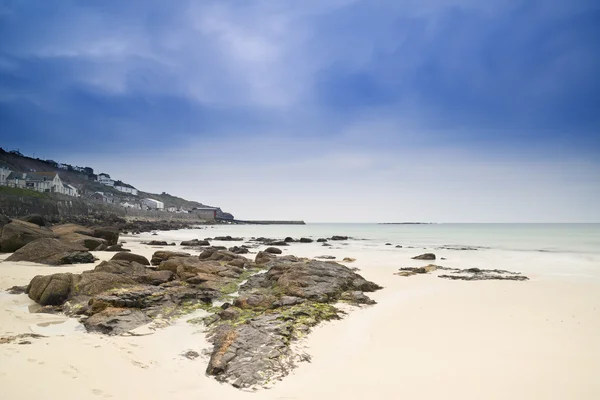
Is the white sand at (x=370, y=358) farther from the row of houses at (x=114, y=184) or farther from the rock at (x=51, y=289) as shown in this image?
the row of houses at (x=114, y=184)

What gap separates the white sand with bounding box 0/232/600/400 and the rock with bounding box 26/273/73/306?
28cm

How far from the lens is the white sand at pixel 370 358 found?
15.1 ft

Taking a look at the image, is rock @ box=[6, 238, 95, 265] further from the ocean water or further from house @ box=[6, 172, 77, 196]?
house @ box=[6, 172, 77, 196]

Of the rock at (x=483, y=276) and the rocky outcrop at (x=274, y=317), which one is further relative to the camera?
the rock at (x=483, y=276)

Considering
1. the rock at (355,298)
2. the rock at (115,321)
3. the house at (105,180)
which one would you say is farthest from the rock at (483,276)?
the house at (105,180)

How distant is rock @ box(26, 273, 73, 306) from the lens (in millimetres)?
8531

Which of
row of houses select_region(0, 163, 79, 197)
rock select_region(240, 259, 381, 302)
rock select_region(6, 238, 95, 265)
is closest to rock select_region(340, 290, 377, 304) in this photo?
rock select_region(240, 259, 381, 302)

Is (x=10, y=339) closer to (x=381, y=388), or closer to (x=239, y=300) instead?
(x=239, y=300)

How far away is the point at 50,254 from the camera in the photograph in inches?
562

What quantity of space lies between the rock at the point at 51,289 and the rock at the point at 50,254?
561 centimetres

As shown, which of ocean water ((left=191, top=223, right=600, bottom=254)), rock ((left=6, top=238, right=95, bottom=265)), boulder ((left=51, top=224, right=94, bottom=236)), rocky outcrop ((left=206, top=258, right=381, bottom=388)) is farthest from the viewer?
Result: ocean water ((left=191, top=223, right=600, bottom=254))

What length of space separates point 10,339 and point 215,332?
10.6 ft

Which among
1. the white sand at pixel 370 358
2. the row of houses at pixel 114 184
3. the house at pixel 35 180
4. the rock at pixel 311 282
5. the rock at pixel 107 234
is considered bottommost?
the white sand at pixel 370 358

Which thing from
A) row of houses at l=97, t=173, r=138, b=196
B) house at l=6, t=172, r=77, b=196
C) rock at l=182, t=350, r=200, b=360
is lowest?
rock at l=182, t=350, r=200, b=360
